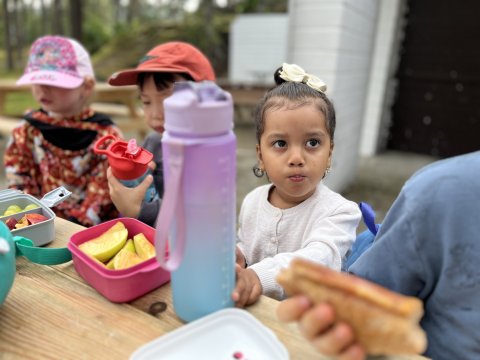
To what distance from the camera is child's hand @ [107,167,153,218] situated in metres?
1.26

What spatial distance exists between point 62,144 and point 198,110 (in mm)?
1666

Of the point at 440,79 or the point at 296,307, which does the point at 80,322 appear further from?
the point at 440,79

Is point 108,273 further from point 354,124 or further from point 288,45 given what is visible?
point 354,124

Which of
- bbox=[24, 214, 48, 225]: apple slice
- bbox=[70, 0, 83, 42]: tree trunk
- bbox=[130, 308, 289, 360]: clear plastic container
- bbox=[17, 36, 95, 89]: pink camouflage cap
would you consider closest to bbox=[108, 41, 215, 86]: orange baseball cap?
bbox=[17, 36, 95, 89]: pink camouflage cap

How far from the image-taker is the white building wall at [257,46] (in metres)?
11.2

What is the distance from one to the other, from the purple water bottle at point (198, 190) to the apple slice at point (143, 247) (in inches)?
8.1

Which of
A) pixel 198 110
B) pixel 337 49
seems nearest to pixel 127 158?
pixel 198 110

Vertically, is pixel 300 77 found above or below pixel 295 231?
above

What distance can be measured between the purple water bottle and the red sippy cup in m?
0.41

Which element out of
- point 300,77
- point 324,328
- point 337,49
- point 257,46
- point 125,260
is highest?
point 257,46

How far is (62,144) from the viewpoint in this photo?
2.07m

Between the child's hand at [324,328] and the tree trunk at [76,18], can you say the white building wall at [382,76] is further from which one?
the tree trunk at [76,18]

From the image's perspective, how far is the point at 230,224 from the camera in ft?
2.53

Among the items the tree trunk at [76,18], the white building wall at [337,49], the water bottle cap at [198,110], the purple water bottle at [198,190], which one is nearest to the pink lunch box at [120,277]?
the purple water bottle at [198,190]
